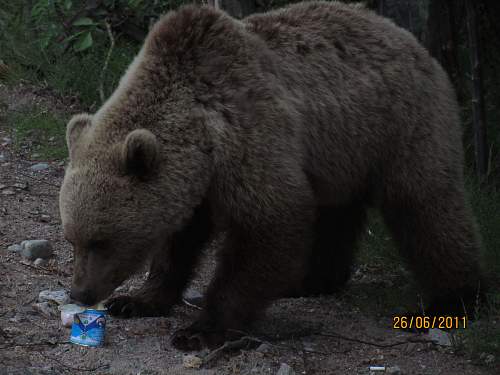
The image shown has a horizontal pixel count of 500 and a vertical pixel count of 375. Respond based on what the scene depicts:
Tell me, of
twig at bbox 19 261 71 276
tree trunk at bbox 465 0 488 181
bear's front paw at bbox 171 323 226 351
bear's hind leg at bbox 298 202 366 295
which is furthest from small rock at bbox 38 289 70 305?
tree trunk at bbox 465 0 488 181

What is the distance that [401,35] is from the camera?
5.20m

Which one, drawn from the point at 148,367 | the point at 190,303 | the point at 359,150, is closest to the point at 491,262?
the point at 359,150

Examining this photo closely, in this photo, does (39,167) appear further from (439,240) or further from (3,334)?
(439,240)

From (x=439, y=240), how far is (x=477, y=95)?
200 centimetres

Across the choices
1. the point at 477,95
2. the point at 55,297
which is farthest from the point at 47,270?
the point at 477,95

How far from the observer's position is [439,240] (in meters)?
5.00

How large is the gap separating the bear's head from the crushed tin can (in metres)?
0.10

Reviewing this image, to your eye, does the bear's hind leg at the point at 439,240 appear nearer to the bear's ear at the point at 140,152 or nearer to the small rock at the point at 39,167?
the bear's ear at the point at 140,152

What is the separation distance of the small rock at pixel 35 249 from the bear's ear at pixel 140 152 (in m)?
1.70

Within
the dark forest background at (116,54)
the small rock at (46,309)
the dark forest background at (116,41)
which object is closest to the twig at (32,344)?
the small rock at (46,309)

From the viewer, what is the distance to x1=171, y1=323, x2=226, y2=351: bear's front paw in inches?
168

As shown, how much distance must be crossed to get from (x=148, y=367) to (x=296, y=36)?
2.06 metres

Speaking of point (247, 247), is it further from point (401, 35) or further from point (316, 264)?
point (401, 35)

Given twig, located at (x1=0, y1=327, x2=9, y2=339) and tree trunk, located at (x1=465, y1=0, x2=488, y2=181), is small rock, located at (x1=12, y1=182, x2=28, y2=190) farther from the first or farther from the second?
tree trunk, located at (x1=465, y1=0, x2=488, y2=181)
